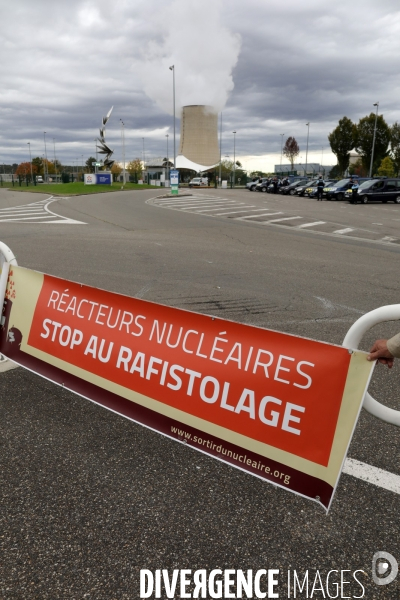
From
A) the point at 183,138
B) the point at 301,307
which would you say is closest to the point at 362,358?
the point at 301,307

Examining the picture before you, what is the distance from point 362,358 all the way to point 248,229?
1551 centimetres

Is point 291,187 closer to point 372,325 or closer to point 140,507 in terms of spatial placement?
point 372,325

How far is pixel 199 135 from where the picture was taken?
8969 centimetres

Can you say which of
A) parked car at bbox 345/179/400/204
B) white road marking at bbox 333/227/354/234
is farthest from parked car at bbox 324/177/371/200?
white road marking at bbox 333/227/354/234

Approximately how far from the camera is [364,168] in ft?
252

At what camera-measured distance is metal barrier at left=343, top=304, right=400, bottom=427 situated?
8.14 ft

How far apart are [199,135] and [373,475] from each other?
91.9m

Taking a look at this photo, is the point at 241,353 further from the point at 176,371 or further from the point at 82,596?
the point at 82,596

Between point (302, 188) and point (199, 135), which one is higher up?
point (199, 135)

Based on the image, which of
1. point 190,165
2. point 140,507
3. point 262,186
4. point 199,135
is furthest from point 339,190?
point 190,165

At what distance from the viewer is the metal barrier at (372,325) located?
2480 millimetres

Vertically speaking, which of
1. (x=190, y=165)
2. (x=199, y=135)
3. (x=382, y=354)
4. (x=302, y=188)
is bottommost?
(x=302, y=188)

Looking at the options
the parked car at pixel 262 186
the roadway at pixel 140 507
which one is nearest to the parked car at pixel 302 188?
the parked car at pixel 262 186

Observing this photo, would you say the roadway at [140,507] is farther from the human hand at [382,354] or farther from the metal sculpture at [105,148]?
the metal sculpture at [105,148]
